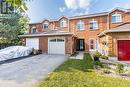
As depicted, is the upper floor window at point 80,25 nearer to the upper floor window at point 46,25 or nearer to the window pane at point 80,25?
the window pane at point 80,25

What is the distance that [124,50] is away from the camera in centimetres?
1650

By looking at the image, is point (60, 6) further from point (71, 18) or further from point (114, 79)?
point (114, 79)

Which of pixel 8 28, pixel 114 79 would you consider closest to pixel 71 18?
pixel 8 28

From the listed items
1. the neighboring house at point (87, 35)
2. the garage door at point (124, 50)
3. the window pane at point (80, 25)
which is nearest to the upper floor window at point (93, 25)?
the neighboring house at point (87, 35)

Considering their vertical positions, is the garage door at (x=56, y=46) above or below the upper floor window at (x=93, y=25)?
below

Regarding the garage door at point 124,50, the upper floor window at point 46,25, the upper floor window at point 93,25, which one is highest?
the upper floor window at point 46,25

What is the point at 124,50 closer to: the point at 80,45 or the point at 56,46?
the point at 56,46

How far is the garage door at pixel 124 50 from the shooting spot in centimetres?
1634

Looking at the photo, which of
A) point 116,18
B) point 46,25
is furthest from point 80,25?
point 46,25

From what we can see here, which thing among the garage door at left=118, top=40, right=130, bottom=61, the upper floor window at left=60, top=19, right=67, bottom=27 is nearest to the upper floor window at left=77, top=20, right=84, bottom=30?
the upper floor window at left=60, top=19, right=67, bottom=27

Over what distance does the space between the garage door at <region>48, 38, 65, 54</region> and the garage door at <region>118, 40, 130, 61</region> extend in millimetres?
8631

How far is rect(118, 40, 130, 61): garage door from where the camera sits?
16341 millimetres

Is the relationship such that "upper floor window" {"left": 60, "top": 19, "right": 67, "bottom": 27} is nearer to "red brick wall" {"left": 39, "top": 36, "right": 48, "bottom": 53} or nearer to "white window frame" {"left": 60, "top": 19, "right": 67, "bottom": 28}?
"white window frame" {"left": 60, "top": 19, "right": 67, "bottom": 28}

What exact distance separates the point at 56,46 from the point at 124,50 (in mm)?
10204
